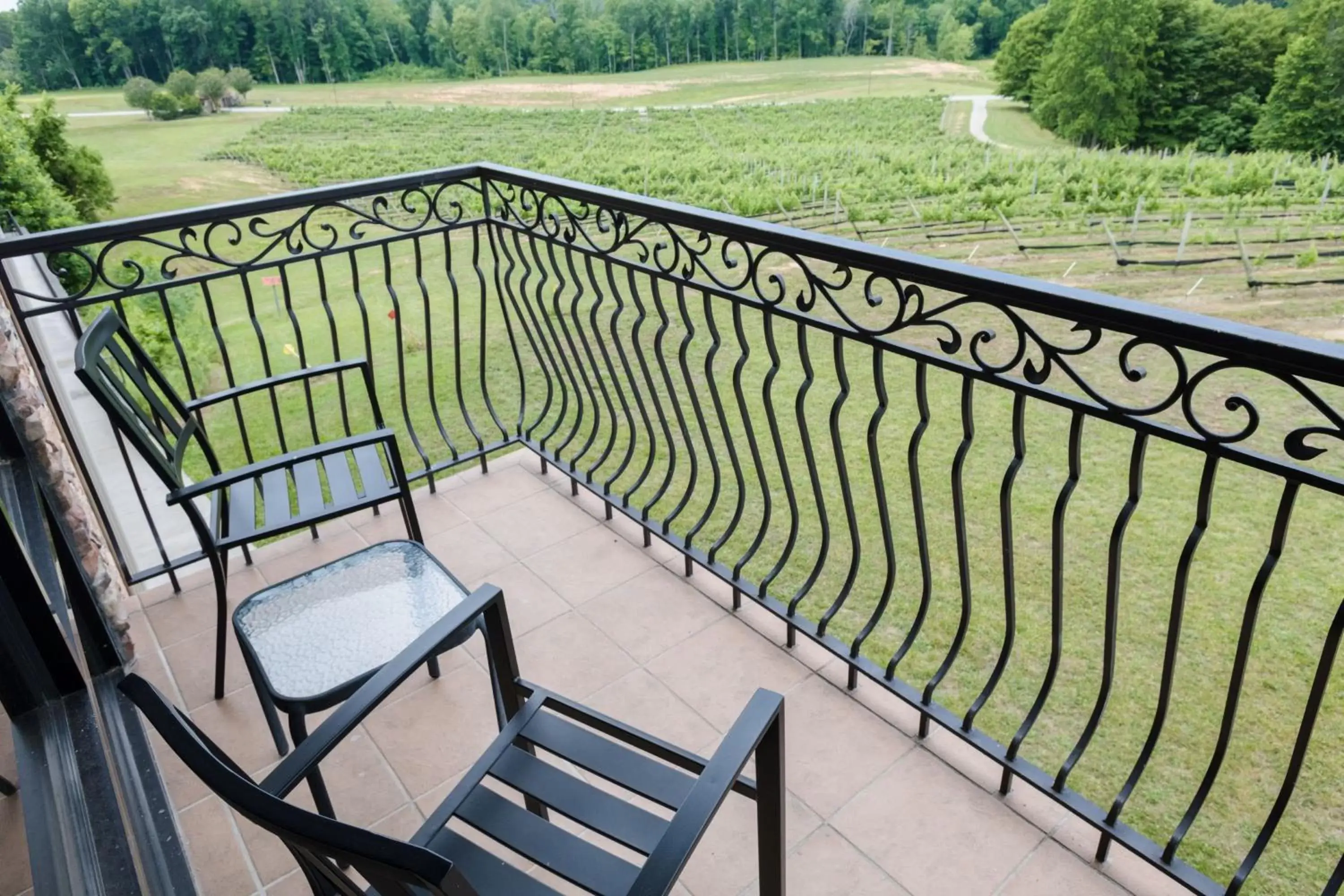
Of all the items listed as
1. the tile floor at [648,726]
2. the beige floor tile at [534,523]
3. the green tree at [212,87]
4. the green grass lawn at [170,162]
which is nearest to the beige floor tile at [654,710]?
the tile floor at [648,726]

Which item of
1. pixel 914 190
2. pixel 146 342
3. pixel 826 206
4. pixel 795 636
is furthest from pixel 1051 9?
pixel 795 636

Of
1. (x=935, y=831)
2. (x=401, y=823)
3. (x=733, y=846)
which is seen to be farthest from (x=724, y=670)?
(x=401, y=823)

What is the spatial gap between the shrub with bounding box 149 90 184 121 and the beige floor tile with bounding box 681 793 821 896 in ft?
97.1

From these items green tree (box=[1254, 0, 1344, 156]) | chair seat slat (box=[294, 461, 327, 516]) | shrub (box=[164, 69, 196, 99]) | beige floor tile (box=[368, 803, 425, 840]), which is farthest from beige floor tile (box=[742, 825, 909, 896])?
green tree (box=[1254, 0, 1344, 156])

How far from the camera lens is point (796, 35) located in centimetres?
2816

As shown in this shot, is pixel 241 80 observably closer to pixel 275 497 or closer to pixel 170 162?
pixel 170 162

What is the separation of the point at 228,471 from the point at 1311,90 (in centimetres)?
3200

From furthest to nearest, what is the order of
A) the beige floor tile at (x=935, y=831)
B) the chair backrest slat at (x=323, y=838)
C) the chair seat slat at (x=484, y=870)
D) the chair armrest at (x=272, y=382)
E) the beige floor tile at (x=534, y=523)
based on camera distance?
the beige floor tile at (x=534, y=523), the chair armrest at (x=272, y=382), the beige floor tile at (x=935, y=831), the chair seat slat at (x=484, y=870), the chair backrest slat at (x=323, y=838)

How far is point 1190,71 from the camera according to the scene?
26.7m

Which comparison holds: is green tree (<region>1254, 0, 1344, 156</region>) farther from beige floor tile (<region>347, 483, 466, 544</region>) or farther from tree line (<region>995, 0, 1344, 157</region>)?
beige floor tile (<region>347, 483, 466, 544</region>)

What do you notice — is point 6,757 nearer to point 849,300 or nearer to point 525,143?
point 849,300

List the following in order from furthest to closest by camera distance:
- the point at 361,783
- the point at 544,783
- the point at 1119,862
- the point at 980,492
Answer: the point at 980,492 → the point at 361,783 → the point at 1119,862 → the point at 544,783

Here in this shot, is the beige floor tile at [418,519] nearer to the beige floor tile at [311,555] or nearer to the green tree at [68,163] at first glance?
the beige floor tile at [311,555]

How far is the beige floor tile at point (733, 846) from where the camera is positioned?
1.56 m
